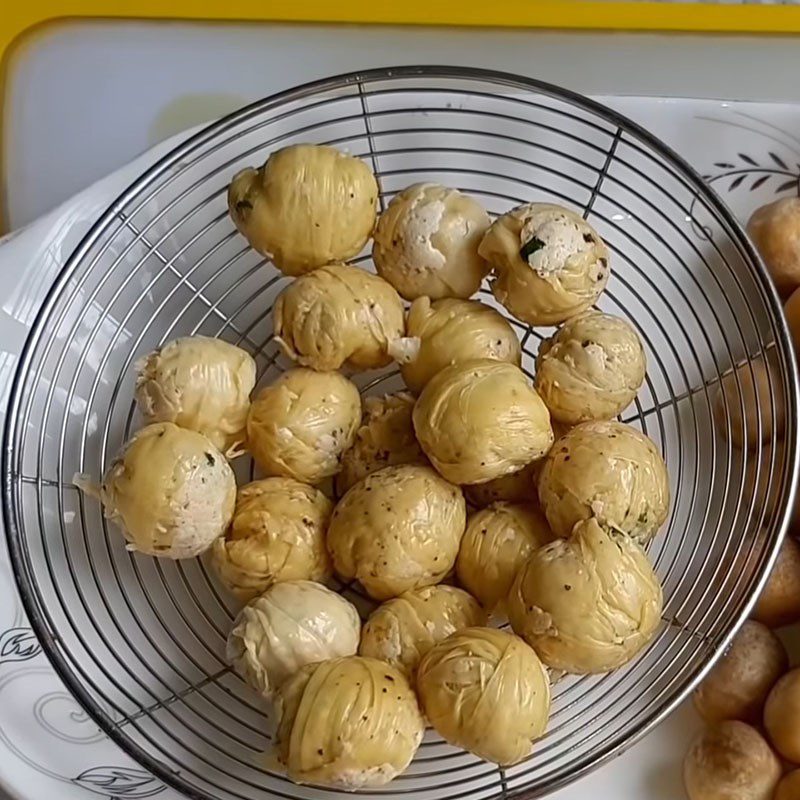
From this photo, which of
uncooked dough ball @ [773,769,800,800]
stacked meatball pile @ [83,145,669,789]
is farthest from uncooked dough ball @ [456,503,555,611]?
uncooked dough ball @ [773,769,800,800]

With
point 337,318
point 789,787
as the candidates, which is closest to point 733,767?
point 789,787

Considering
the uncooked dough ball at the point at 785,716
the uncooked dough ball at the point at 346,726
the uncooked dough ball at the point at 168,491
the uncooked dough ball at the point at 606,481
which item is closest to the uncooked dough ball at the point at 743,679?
the uncooked dough ball at the point at 785,716

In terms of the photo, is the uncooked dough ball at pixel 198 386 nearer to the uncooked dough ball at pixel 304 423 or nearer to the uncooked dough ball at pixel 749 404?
the uncooked dough ball at pixel 304 423

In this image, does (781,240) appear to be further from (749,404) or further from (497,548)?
(497,548)

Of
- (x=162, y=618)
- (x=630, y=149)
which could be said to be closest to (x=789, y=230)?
(x=630, y=149)

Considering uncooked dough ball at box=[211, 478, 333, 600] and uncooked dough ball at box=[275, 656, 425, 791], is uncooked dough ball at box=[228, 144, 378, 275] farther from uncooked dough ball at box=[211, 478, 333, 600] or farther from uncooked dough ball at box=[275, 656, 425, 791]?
uncooked dough ball at box=[275, 656, 425, 791]

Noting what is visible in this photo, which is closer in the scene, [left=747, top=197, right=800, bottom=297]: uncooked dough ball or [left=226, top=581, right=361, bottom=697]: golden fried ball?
[left=226, top=581, right=361, bottom=697]: golden fried ball
